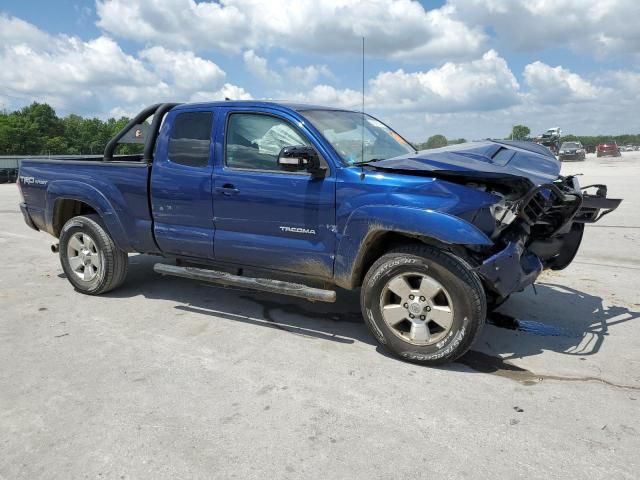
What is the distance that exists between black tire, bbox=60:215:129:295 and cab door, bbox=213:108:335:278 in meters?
1.40

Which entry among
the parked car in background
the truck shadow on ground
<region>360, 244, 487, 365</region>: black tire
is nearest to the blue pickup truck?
<region>360, 244, 487, 365</region>: black tire

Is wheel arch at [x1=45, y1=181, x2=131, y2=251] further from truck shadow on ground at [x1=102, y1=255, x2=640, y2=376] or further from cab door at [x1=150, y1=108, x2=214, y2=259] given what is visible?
truck shadow on ground at [x1=102, y1=255, x2=640, y2=376]

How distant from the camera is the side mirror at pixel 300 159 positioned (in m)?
3.94

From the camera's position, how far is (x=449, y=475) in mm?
2576

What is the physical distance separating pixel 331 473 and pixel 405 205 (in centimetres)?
190

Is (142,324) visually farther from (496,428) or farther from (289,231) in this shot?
(496,428)

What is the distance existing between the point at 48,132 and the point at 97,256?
114 meters

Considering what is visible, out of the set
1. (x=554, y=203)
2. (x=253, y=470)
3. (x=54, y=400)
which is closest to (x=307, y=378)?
(x=253, y=470)

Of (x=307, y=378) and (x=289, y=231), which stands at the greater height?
(x=289, y=231)

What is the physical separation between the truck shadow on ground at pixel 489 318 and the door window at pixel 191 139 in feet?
4.82

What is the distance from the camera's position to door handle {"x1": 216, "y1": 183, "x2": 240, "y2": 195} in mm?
4539

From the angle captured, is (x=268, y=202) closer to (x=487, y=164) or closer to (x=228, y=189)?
(x=228, y=189)

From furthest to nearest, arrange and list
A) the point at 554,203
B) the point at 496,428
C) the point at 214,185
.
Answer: the point at 214,185, the point at 554,203, the point at 496,428

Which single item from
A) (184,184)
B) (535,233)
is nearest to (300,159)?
(184,184)
